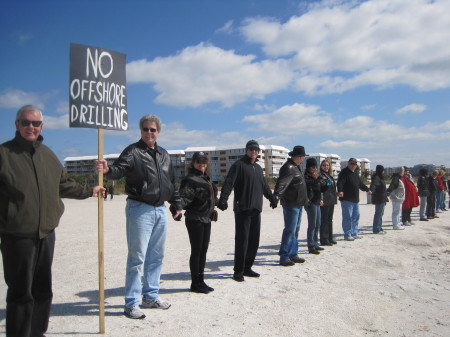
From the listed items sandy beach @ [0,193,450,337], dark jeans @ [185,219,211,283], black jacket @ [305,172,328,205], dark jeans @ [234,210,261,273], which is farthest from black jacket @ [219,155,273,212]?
black jacket @ [305,172,328,205]

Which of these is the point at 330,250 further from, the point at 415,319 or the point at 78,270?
the point at 78,270

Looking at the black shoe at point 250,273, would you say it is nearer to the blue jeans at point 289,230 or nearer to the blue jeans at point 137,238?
the blue jeans at point 289,230

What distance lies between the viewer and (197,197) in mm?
5113

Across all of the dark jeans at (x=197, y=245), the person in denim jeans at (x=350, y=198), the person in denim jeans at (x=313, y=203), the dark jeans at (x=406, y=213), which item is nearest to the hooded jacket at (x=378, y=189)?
the person in denim jeans at (x=350, y=198)

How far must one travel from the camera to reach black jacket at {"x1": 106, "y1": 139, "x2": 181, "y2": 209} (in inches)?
157

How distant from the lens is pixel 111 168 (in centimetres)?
384

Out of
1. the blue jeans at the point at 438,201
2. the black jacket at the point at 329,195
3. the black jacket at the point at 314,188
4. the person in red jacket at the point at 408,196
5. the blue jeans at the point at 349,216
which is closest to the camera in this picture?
the black jacket at the point at 314,188

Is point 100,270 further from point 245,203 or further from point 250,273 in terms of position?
point 250,273

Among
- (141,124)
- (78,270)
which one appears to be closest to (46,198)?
(141,124)

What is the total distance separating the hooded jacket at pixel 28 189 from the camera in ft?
9.82

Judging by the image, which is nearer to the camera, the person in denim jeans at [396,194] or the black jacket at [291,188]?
the black jacket at [291,188]

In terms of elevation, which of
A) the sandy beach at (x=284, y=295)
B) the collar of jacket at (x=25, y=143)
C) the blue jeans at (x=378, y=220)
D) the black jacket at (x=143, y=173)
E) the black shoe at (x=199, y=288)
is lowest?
the sandy beach at (x=284, y=295)

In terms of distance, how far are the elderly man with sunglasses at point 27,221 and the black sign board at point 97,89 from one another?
614 millimetres

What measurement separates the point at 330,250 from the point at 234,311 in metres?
4.32
